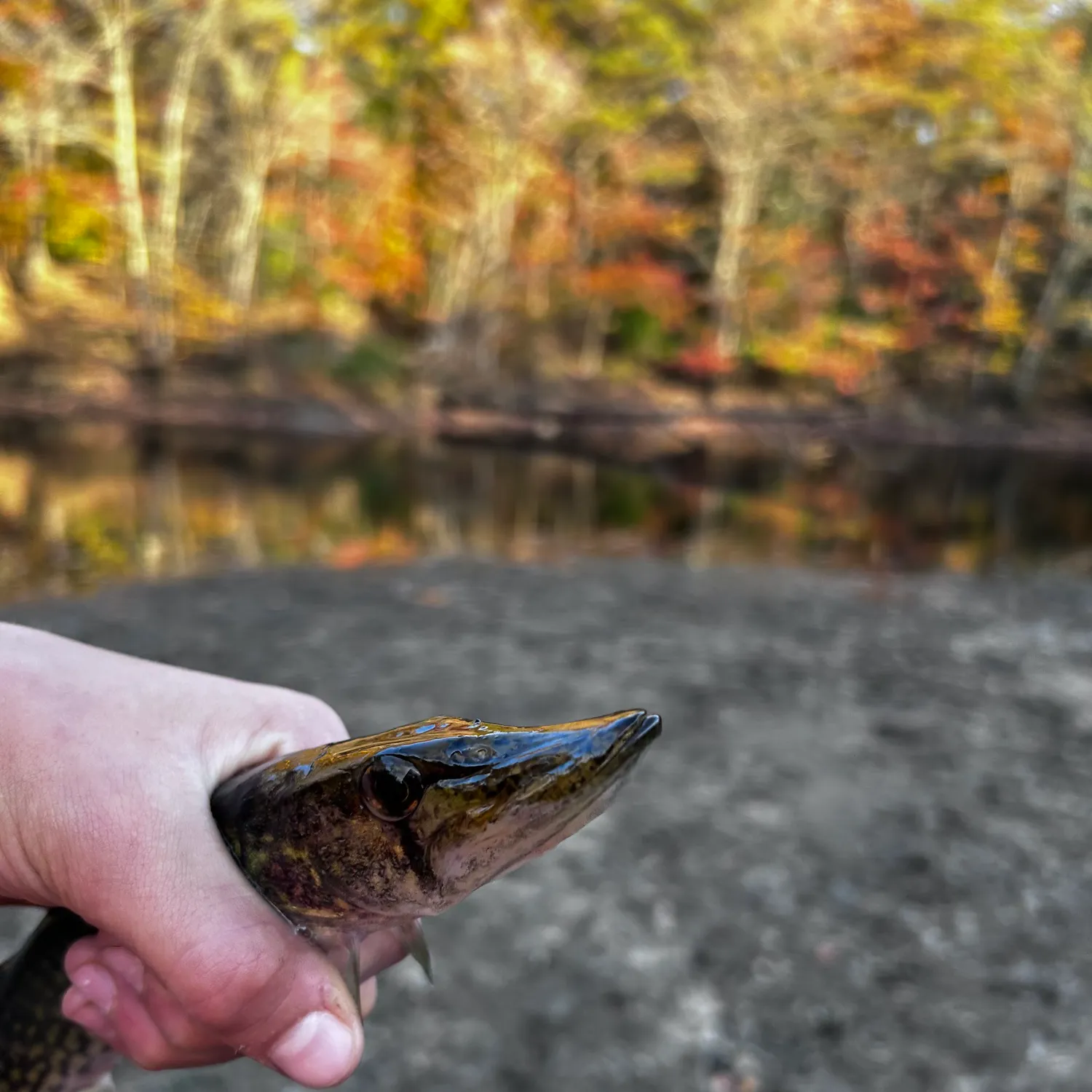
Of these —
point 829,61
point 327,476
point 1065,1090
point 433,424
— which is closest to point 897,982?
point 1065,1090

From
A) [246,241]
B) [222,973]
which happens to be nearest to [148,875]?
[222,973]

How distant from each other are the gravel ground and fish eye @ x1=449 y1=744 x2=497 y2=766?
2.46 metres

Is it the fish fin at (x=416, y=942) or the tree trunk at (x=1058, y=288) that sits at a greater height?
the tree trunk at (x=1058, y=288)

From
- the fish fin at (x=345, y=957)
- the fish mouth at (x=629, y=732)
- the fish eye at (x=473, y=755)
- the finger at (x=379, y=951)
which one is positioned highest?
the fish mouth at (x=629, y=732)

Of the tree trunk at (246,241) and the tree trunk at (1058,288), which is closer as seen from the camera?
the tree trunk at (246,241)

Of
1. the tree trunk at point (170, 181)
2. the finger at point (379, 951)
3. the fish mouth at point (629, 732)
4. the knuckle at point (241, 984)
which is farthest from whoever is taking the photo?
the tree trunk at point (170, 181)

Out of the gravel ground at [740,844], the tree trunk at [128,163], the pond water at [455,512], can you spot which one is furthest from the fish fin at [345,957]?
the tree trunk at [128,163]

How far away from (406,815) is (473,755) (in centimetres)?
15

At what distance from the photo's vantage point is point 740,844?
186 inches

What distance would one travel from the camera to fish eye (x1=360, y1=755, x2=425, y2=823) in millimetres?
1360

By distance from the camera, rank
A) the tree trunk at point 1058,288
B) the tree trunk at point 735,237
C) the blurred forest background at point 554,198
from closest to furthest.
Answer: the blurred forest background at point 554,198 < the tree trunk at point 735,237 < the tree trunk at point 1058,288

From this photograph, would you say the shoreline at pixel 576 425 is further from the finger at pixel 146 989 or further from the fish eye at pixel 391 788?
the fish eye at pixel 391 788

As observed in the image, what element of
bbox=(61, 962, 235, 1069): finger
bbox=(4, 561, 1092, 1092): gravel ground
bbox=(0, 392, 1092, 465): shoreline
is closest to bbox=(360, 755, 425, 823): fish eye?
bbox=(61, 962, 235, 1069): finger

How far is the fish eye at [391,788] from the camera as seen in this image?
136 centimetres
